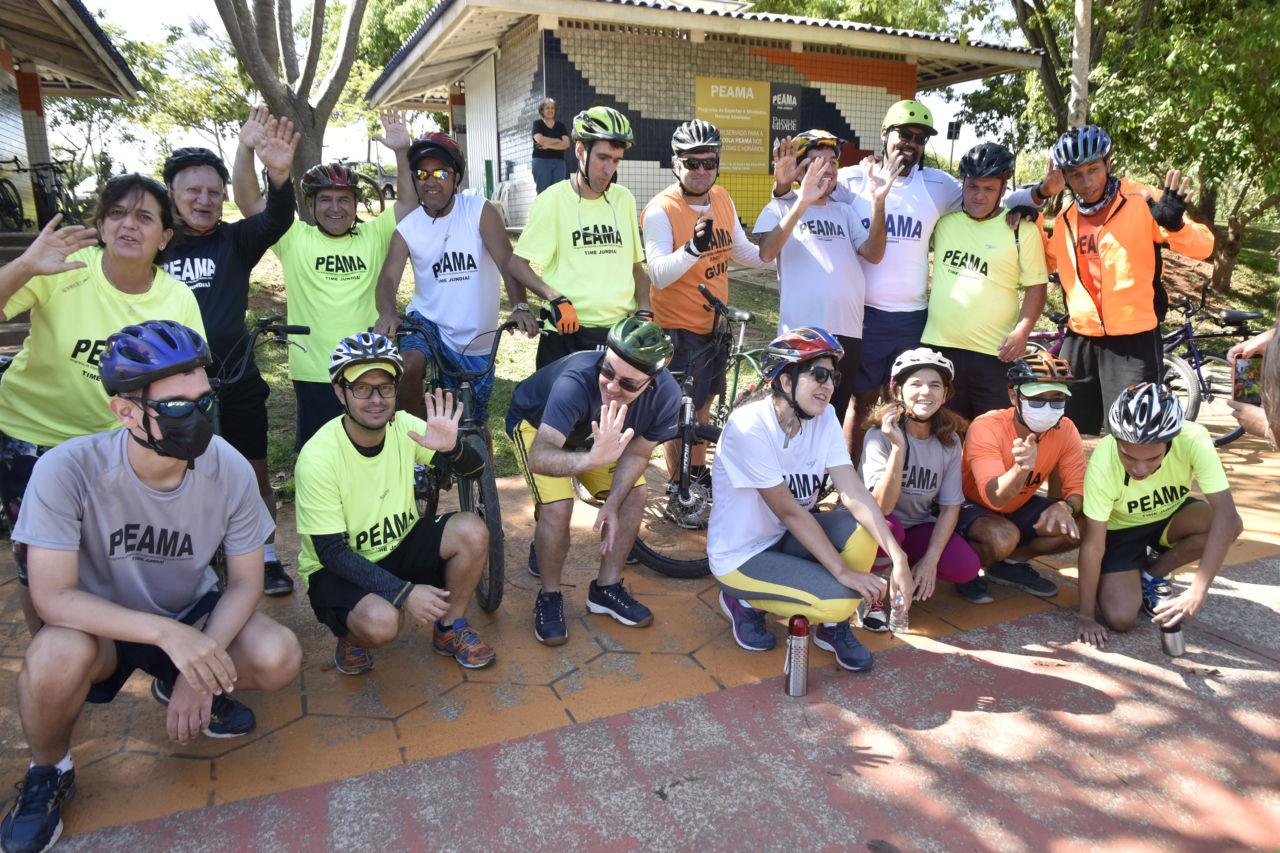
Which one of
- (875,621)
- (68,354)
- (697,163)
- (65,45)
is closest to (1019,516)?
(875,621)

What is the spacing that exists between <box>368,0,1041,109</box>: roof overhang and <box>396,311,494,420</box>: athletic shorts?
25.9ft

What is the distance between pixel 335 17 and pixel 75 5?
2145cm

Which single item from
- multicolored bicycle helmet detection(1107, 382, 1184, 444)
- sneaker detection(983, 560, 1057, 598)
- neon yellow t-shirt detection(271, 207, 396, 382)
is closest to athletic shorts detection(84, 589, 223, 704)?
neon yellow t-shirt detection(271, 207, 396, 382)

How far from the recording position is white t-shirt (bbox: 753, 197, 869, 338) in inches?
177

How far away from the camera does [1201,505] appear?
3803mm

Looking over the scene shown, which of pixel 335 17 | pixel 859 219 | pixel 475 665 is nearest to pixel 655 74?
pixel 859 219

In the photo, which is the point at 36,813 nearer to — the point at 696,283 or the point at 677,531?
the point at 677,531

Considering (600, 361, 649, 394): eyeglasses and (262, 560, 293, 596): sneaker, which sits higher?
(600, 361, 649, 394): eyeglasses

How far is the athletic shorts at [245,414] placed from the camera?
3.94 meters

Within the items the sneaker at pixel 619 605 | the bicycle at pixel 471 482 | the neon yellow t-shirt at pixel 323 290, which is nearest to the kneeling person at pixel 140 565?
the bicycle at pixel 471 482

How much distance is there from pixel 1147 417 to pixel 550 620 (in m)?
2.67

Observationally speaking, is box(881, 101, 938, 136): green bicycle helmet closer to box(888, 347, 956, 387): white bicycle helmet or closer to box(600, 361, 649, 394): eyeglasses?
box(888, 347, 956, 387): white bicycle helmet

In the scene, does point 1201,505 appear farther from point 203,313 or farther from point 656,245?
point 203,313

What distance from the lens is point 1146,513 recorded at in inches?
148
